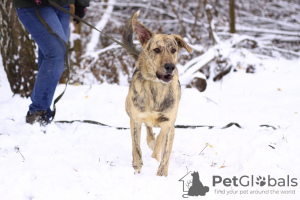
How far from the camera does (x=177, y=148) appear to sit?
331cm

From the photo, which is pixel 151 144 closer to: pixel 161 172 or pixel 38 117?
pixel 161 172

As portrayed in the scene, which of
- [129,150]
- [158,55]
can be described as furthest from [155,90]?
[129,150]

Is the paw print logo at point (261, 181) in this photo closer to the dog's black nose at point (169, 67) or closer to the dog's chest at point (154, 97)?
the dog's chest at point (154, 97)

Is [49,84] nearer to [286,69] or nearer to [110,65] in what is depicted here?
[110,65]

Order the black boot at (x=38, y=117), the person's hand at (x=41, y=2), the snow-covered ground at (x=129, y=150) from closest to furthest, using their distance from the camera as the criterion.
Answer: the snow-covered ground at (x=129, y=150) → the person's hand at (x=41, y=2) → the black boot at (x=38, y=117)

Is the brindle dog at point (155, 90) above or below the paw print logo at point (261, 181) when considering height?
above

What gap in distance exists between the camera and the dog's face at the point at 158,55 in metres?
2.50

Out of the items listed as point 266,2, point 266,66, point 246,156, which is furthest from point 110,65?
point 266,2

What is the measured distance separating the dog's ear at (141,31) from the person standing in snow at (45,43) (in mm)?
959

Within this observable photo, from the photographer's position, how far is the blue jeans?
3107 millimetres

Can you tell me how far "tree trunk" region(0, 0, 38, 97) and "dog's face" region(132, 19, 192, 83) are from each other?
248cm

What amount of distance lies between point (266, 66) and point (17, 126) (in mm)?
5509

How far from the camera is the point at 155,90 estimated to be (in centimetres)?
263

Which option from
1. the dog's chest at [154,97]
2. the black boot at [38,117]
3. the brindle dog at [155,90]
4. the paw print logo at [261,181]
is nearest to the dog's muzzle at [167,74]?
the brindle dog at [155,90]
